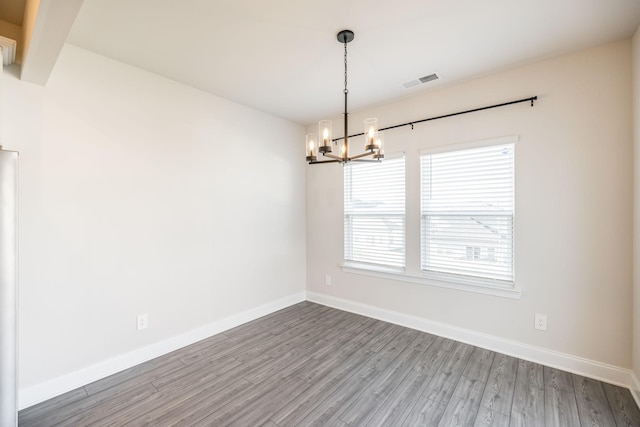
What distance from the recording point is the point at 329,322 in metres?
3.61

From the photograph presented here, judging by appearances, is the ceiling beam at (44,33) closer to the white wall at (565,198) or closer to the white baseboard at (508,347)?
the white wall at (565,198)

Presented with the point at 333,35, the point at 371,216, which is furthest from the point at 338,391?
the point at 333,35

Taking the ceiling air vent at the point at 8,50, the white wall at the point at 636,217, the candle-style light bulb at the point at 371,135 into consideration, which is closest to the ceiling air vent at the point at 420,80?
the candle-style light bulb at the point at 371,135

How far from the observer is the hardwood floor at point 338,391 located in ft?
6.48

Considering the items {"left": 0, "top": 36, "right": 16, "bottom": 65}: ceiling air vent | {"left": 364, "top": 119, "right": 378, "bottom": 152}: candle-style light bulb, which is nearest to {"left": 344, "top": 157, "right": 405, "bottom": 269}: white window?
{"left": 364, "top": 119, "right": 378, "bottom": 152}: candle-style light bulb

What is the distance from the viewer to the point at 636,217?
2174 millimetres

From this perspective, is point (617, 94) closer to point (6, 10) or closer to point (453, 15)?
point (453, 15)

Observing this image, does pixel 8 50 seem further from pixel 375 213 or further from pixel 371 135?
pixel 375 213

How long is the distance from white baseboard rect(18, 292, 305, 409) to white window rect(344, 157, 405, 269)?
5.04 ft

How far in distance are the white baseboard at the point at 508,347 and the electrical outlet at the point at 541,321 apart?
19 cm

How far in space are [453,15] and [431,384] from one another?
2771mm

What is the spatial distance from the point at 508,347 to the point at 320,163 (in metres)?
2.52

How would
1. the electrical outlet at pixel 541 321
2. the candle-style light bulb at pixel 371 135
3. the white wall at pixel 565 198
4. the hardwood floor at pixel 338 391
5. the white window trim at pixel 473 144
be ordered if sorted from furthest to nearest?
the white window trim at pixel 473 144
the electrical outlet at pixel 541 321
the white wall at pixel 565 198
the candle-style light bulb at pixel 371 135
the hardwood floor at pixel 338 391

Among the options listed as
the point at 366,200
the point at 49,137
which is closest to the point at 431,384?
the point at 366,200
